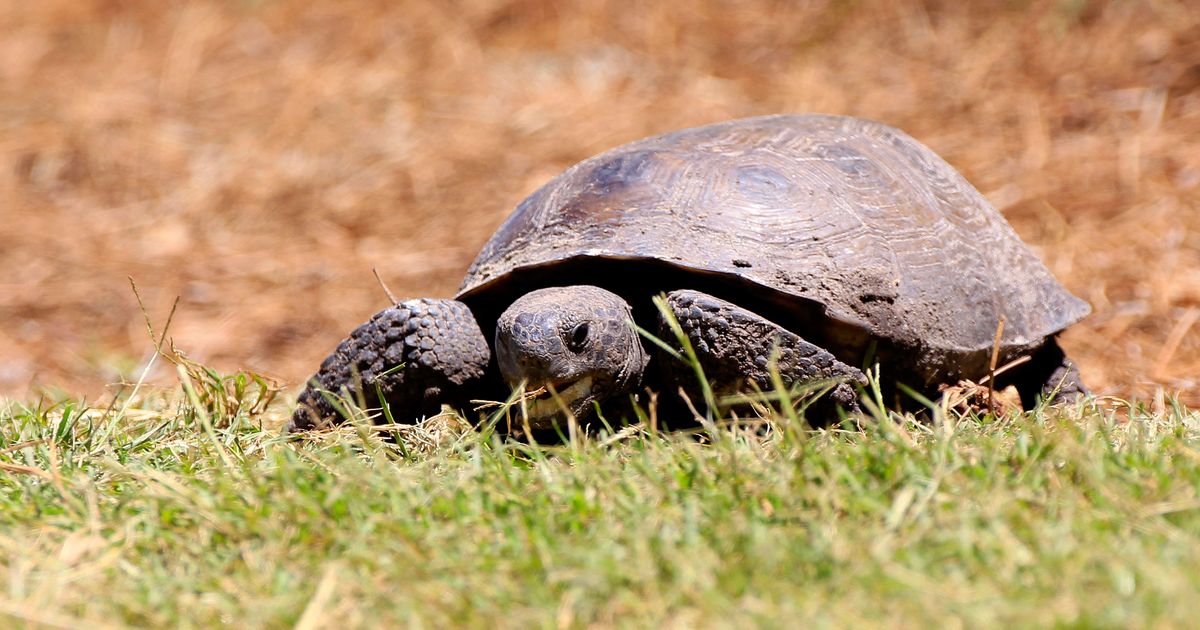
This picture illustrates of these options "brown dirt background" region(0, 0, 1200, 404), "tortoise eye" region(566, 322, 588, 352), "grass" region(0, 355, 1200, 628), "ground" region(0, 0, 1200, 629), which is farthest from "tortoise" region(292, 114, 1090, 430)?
"brown dirt background" region(0, 0, 1200, 404)

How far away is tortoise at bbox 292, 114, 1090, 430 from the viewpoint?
3.30 m

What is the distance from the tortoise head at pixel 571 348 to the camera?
321cm

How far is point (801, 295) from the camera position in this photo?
10.8 ft

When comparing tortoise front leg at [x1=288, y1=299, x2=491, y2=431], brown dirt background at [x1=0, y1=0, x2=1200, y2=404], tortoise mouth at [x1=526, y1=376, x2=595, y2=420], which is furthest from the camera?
brown dirt background at [x1=0, y1=0, x2=1200, y2=404]

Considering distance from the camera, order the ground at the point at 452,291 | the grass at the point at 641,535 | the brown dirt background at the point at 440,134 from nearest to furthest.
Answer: the grass at the point at 641,535 < the ground at the point at 452,291 < the brown dirt background at the point at 440,134

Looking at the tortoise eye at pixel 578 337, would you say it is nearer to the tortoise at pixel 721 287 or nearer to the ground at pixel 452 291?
the tortoise at pixel 721 287

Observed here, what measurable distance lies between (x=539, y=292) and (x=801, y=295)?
79 cm

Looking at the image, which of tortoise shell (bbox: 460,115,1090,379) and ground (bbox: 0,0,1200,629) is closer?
ground (bbox: 0,0,1200,629)

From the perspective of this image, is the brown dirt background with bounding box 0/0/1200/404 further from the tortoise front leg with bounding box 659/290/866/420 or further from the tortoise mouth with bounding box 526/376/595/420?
the tortoise mouth with bounding box 526/376/595/420

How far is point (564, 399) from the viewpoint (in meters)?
3.38

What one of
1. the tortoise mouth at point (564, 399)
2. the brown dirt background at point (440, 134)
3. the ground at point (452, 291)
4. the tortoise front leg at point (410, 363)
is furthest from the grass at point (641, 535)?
the brown dirt background at point (440, 134)

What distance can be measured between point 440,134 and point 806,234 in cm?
503

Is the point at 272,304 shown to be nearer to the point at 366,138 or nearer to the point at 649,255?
the point at 366,138

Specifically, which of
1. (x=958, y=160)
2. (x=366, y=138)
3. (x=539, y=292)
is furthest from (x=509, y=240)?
(x=366, y=138)
